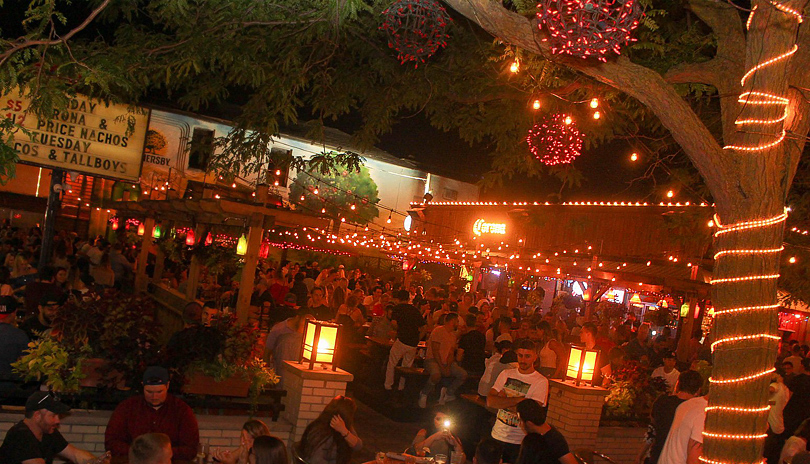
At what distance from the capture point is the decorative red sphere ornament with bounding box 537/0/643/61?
4062mm

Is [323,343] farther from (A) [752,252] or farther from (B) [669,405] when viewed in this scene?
(A) [752,252]

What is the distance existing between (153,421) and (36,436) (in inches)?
33.1

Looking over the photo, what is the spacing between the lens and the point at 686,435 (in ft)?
17.1

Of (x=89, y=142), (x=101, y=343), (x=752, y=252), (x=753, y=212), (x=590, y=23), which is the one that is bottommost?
(x=101, y=343)

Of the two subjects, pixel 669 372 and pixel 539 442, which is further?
pixel 669 372

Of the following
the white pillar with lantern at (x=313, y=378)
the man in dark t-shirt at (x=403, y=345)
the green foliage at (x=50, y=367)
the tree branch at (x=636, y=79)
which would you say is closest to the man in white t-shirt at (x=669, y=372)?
the man in dark t-shirt at (x=403, y=345)

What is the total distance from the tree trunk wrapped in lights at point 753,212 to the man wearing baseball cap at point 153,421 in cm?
358

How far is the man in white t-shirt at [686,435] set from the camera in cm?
500

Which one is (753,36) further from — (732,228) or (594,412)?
(594,412)

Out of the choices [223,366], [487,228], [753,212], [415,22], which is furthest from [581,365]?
[487,228]

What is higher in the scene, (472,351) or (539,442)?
(539,442)

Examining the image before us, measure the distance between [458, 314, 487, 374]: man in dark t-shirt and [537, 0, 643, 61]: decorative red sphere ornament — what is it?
299 inches

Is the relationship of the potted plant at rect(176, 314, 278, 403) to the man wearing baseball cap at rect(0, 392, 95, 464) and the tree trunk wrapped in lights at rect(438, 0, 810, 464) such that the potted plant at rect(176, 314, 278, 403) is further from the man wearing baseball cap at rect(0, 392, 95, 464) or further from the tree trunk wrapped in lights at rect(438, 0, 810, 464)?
Result: the tree trunk wrapped in lights at rect(438, 0, 810, 464)

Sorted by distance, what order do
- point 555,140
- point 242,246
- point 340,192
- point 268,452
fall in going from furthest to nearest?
point 340,192
point 242,246
point 555,140
point 268,452
